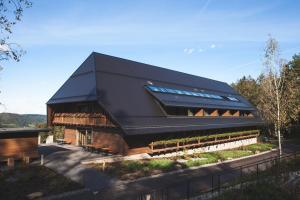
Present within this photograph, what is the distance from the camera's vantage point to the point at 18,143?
794 inches

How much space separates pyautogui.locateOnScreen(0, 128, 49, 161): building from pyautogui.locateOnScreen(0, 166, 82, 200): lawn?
1.61 meters

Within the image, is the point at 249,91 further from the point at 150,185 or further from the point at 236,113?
the point at 150,185

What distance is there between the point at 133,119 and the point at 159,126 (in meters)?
2.57

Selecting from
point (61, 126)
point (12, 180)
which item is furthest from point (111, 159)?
point (61, 126)

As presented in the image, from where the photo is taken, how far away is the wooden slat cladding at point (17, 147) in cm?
1945

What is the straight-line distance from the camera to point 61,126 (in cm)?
3173

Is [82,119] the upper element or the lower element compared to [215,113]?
lower

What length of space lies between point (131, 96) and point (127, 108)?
231cm

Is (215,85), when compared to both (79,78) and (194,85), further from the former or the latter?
(79,78)

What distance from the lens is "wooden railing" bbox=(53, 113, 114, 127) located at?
2380 centimetres

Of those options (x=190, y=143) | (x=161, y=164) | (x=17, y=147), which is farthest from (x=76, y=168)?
(x=190, y=143)

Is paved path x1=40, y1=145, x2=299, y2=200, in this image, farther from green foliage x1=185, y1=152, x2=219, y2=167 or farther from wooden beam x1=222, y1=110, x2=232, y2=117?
wooden beam x1=222, y1=110, x2=232, y2=117

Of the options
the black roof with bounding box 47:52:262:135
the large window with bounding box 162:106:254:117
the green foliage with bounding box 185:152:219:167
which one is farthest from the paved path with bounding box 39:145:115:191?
the large window with bounding box 162:106:254:117

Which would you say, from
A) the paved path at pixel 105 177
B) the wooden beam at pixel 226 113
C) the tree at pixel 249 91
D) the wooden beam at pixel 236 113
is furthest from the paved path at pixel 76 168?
the tree at pixel 249 91
